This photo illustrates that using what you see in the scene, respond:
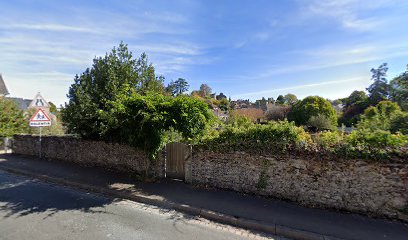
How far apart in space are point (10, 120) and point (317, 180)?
1857cm

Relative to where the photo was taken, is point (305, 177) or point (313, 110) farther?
point (313, 110)

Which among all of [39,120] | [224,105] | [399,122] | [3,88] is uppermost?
[224,105]

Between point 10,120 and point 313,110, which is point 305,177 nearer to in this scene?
point 10,120

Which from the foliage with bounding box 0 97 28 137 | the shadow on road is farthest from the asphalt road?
the foliage with bounding box 0 97 28 137

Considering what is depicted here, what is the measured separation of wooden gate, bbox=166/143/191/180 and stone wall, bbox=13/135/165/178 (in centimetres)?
25

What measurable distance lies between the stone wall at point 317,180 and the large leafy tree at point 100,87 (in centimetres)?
432

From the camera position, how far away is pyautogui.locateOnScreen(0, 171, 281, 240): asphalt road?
436 cm

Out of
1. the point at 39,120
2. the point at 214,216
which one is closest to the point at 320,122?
the point at 214,216

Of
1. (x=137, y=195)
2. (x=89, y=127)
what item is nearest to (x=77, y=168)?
(x=89, y=127)

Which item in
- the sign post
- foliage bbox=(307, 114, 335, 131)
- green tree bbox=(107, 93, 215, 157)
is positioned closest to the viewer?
green tree bbox=(107, 93, 215, 157)

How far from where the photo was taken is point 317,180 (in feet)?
18.5

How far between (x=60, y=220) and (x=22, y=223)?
71cm

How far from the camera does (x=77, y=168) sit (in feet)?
30.5

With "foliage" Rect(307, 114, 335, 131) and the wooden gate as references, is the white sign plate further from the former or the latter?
"foliage" Rect(307, 114, 335, 131)
